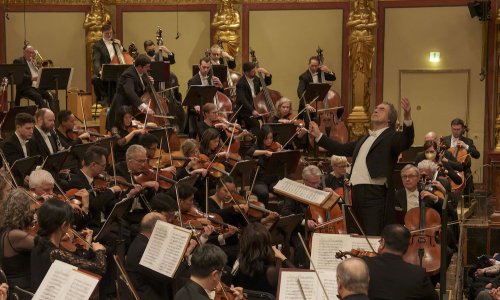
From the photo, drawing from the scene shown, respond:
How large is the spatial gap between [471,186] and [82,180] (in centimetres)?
623

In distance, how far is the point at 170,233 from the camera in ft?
19.5

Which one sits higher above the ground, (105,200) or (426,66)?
(426,66)

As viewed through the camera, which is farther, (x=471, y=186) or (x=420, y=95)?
(x=420, y=95)

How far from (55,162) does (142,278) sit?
1.85m

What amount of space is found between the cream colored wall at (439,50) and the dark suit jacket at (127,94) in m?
5.04

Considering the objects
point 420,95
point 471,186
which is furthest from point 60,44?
point 471,186

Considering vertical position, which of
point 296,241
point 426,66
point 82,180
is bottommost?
point 296,241

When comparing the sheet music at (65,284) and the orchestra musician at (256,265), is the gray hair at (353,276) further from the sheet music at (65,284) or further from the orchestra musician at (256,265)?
the orchestra musician at (256,265)

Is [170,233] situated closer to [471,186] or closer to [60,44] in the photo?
[471,186]

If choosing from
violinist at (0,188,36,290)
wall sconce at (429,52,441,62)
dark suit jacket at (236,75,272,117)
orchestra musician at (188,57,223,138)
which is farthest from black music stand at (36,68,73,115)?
violinist at (0,188,36,290)

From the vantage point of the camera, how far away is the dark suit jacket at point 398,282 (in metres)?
5.34

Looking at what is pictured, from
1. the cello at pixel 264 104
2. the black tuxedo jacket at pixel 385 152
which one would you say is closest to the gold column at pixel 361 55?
the cello at pixel 264 104

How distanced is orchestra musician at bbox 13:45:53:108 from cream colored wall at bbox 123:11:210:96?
10.4ft

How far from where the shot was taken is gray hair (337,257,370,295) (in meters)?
4.61
